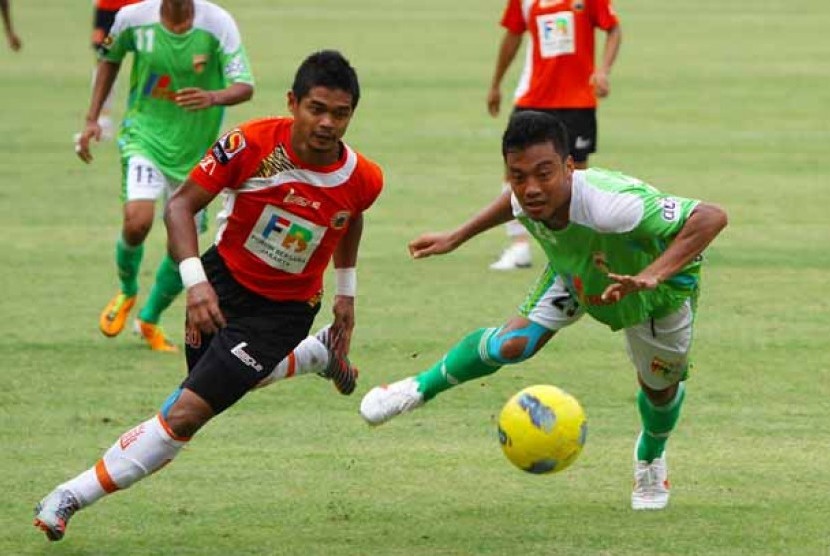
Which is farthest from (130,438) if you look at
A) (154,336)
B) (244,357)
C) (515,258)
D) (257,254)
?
(515,258)

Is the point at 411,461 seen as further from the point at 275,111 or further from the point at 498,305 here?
the point at 275,111

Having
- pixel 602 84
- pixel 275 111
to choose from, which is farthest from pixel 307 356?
pixel 275 111

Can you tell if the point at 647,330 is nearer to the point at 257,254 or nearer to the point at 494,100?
the point at 257,254

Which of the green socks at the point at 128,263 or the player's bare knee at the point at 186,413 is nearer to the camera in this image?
the player's bare knee at the point at 186,413

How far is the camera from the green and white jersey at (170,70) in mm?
11789

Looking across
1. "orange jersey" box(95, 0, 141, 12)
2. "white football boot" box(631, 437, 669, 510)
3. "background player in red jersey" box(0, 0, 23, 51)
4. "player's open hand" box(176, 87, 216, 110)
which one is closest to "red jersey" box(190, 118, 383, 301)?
"white football boot" box(631, 437, 669, 510)

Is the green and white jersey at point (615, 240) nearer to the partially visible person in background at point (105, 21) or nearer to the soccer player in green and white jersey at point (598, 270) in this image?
the soccer player in green and white jersey at point (598, 270)

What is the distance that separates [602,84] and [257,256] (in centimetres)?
726

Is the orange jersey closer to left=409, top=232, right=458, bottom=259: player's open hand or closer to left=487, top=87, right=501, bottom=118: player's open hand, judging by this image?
left=487, top=87, right=501, bottom=118: player's open hand

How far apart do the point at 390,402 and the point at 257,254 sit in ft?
2.94

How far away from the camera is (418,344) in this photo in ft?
39.0

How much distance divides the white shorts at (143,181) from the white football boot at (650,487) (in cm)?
418

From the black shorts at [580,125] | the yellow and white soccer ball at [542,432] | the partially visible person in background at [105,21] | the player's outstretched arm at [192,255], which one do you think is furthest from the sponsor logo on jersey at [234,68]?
the partially visible person in background at [105,21]

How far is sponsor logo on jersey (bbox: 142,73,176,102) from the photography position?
11930 mm
